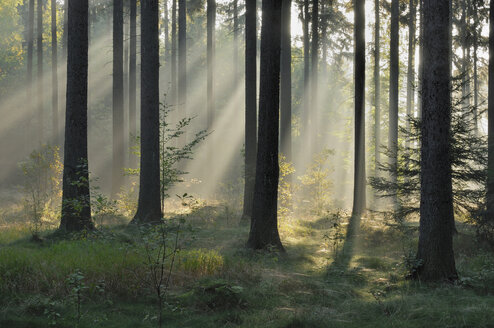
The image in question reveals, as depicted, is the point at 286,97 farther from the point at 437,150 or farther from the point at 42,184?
the point at 437,150

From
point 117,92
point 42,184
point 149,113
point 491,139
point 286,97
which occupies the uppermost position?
point 117,92

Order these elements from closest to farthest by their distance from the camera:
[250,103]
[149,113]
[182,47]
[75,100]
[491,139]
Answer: [75,100] < [491,139] < [149,113] < [250,103] < [182,47]

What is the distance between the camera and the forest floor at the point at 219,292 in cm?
542

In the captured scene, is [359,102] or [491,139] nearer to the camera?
[491,139]

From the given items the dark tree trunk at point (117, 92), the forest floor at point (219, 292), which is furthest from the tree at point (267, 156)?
the dark tree trunk at point (117, 92)

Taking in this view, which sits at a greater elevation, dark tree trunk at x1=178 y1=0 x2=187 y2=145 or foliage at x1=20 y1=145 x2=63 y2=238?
dark tree trunk at x1=178 y1=0 x2=187 y2=145

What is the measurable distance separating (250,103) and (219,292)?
9.76m

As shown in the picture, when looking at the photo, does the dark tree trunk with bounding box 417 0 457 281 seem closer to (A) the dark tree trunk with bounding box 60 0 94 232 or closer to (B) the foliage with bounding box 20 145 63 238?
(A) the dark tree trunk with bounding box 60 0 94 232

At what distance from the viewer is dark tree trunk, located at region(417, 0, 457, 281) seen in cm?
748

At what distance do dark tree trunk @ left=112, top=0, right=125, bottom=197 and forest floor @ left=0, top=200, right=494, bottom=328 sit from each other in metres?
10.5

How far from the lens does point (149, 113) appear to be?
43.6 feet

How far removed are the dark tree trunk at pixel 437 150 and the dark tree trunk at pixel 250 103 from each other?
7.65 meters

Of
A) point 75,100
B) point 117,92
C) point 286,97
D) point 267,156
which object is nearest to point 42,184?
point 117,92

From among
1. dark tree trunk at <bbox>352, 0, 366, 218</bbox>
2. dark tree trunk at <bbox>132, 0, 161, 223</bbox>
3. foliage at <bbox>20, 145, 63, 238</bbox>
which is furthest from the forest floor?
dark tree trunk at <bbox>352, 0, 366, 218</bbox>
